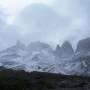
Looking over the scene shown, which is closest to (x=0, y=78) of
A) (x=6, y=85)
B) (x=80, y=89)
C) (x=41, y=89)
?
(x=6, y=85)

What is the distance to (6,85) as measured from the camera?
2213 inches

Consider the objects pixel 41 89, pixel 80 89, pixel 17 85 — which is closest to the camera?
pixel 17 85

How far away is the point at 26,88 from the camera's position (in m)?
56.4

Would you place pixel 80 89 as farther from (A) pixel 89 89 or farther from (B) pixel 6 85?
(B) pixel 6 85

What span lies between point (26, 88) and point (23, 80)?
2.76 metres

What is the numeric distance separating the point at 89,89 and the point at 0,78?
2015cm

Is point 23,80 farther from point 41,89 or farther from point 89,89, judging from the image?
point 89,89

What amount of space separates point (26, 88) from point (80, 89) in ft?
47.9

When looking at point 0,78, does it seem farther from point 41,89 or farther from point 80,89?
point 80,89

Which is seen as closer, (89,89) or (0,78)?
(0,78)

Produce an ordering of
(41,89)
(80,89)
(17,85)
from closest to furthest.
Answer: (17,85) < (41,89) < (80,89)

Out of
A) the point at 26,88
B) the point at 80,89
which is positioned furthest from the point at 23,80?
the point at 80,89

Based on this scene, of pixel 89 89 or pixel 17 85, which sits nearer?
pixel 17 85

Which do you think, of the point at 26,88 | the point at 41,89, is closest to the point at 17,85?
the point at 26,88
